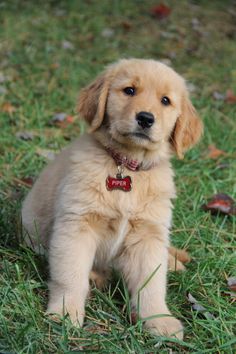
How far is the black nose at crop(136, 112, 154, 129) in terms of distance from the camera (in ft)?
10.2

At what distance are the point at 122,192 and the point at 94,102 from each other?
0.55 metres

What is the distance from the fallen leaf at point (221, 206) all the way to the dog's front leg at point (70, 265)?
1459 mm

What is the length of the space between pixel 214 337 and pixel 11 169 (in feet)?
7.53

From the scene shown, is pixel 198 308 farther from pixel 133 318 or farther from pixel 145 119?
pixel 145 119

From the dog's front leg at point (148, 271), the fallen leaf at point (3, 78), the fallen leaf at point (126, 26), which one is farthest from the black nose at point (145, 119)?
the fallen leaf at point (126, 26)

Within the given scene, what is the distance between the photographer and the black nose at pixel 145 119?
10.2 ft

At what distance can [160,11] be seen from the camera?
29.4 feet

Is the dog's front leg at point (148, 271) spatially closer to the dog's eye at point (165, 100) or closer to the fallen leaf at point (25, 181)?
the dog's eye at point (165, 100)

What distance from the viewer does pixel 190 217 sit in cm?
427

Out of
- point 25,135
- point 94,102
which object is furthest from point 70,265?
point 25,135

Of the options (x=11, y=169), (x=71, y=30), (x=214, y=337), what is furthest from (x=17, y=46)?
(x=214, y=337)

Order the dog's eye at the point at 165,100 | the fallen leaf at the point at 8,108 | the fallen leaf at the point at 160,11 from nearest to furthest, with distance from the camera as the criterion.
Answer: the dog's eye at the point at 165,100 → the fallen leaf at the point at 8,108 → the fallen leaf at the point at 160,11

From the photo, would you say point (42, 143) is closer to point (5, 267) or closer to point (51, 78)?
point (51, 78)

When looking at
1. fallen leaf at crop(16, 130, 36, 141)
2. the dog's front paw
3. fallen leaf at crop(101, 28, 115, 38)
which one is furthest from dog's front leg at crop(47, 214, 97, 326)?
fallen leaf at crop(101, 28, 115, 38)
